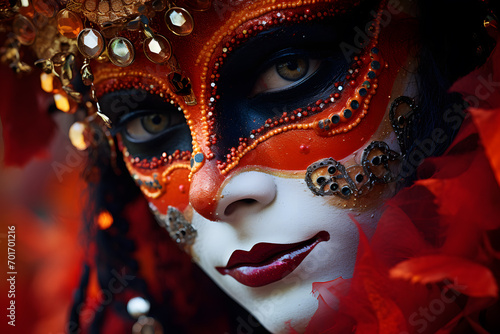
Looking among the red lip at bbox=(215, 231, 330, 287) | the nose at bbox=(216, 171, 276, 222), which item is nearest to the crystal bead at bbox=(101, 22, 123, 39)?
the nose at bbox=(216, 171, 276, 222)

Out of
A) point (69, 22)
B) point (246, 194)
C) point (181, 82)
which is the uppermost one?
point (69, 22)

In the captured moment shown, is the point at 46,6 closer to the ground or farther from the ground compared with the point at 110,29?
farther from the ground

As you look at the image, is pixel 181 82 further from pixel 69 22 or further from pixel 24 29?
pixel 24 29

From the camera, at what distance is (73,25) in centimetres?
96

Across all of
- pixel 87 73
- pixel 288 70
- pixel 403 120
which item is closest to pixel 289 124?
pixel 288 70

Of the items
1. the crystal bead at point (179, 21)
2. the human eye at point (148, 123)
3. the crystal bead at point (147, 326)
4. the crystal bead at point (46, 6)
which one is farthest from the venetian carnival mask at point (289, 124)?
the crystal bead at point (147, 326)

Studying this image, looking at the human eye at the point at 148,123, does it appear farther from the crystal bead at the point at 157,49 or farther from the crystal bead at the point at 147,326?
the crystal bead at the point at 147,326

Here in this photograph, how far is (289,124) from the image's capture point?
0.94 meters

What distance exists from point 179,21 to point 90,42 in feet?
0.63

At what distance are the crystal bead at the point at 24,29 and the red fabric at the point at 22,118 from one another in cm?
19

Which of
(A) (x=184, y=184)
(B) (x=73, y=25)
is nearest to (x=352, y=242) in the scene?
(A) (x=184, y=184)

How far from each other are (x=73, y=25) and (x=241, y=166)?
461 millimetres

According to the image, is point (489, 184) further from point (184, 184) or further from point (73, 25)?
point (73, 25)

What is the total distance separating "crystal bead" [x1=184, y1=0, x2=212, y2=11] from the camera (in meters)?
0.92
